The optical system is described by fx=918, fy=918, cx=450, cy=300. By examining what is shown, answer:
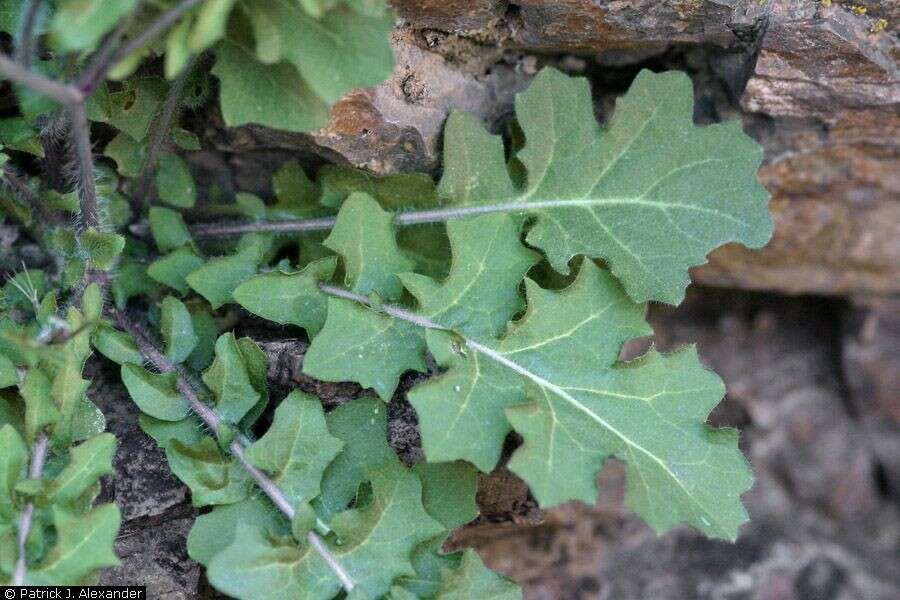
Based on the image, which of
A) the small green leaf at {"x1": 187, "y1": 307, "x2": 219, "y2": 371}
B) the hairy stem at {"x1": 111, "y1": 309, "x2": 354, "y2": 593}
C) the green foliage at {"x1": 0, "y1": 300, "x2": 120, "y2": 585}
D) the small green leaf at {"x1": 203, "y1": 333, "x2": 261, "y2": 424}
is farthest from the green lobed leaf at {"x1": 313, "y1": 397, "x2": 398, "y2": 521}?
the green foliage at {"x1": 0, "y1": 300, "x2": 120, "y2": 585}

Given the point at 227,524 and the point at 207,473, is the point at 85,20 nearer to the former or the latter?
the point at 207,473

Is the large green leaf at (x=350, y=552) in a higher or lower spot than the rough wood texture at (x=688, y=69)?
lower

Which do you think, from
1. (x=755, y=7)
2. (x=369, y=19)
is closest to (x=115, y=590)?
(x=369, y=19)

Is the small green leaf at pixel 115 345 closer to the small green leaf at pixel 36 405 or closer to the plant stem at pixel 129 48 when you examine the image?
the small green leaf at pixel 36 405

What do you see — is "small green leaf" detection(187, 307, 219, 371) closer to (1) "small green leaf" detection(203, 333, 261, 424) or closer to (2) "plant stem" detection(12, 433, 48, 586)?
(1) "small green leaf" detection(203, 333, 261, 424)

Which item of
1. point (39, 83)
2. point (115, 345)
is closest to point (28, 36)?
point (39, 83)

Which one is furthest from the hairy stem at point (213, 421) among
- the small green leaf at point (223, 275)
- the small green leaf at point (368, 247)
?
the small green leaf at point (368, 247)
